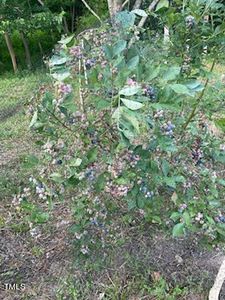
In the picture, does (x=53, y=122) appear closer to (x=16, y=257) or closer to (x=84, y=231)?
(x=84, y=231)

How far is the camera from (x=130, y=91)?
904 millimetres

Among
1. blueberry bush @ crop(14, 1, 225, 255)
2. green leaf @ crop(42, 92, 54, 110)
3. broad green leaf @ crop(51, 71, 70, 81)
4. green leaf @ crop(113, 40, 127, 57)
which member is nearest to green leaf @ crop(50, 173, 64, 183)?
blueberry bush @ crop(14, 1, 225, 255)

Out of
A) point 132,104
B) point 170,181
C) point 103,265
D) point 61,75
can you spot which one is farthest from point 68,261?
point 132,104

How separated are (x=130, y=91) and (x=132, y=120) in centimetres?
6

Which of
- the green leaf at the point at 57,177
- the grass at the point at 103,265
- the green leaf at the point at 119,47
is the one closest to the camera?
the green leaf at the point at 119,47

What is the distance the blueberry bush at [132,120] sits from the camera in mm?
1036

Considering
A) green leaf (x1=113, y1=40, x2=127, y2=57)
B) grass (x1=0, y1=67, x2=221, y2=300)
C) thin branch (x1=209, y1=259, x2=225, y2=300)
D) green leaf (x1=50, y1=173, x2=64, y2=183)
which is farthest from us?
grass (x1=0, y1=67, x2=221, y2=300)

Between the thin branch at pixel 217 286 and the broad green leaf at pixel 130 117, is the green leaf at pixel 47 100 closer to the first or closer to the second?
the broad green leaf at pixel 130 117

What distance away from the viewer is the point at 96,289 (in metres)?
1.94

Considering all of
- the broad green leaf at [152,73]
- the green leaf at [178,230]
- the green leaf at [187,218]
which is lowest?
the green leaf at [178,230]

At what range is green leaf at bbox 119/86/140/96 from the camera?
897 mm

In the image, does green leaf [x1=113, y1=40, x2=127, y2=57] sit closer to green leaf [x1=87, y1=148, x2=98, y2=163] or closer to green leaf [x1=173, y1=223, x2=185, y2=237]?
green leaf [x1=87, y1=148, x2=98, y2=163]

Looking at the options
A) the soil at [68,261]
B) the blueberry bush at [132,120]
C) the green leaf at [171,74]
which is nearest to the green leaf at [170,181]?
the blueberry bush at [132,120]

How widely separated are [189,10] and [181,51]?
0.58 ft
